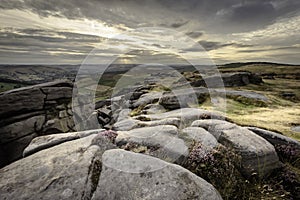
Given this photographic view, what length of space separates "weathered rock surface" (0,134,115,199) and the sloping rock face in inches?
469

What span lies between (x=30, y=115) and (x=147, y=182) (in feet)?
61.0

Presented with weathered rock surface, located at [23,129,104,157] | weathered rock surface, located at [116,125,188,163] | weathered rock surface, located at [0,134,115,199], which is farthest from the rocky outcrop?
weathered rock surface, located at [0,134,115,199]

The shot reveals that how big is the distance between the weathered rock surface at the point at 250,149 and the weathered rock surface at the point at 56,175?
6.21m

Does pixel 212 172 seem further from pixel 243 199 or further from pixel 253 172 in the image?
pixel 253 172

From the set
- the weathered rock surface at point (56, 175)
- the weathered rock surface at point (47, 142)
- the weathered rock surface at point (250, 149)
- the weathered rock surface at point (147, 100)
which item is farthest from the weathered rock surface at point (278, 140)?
the weathered rock surface at point (147, 100)

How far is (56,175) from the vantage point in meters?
7.34

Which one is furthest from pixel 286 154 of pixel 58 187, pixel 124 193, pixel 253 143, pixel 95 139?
pixel 58 187

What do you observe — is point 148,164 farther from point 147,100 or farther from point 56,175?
point 147,100

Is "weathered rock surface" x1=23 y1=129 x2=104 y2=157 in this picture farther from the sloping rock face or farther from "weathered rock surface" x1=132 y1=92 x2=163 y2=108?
"weathered rock surface" x1=132 y1=92 x2=163 y2=108

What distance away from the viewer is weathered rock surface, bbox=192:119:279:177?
9031 millimetres

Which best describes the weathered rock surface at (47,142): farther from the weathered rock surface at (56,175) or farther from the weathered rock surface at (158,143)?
the weathered rock surface at (158,143)

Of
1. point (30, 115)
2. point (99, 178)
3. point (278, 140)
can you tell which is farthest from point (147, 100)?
point (99, 178)

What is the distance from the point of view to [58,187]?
6.92 metres

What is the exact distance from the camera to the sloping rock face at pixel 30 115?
18125mm
